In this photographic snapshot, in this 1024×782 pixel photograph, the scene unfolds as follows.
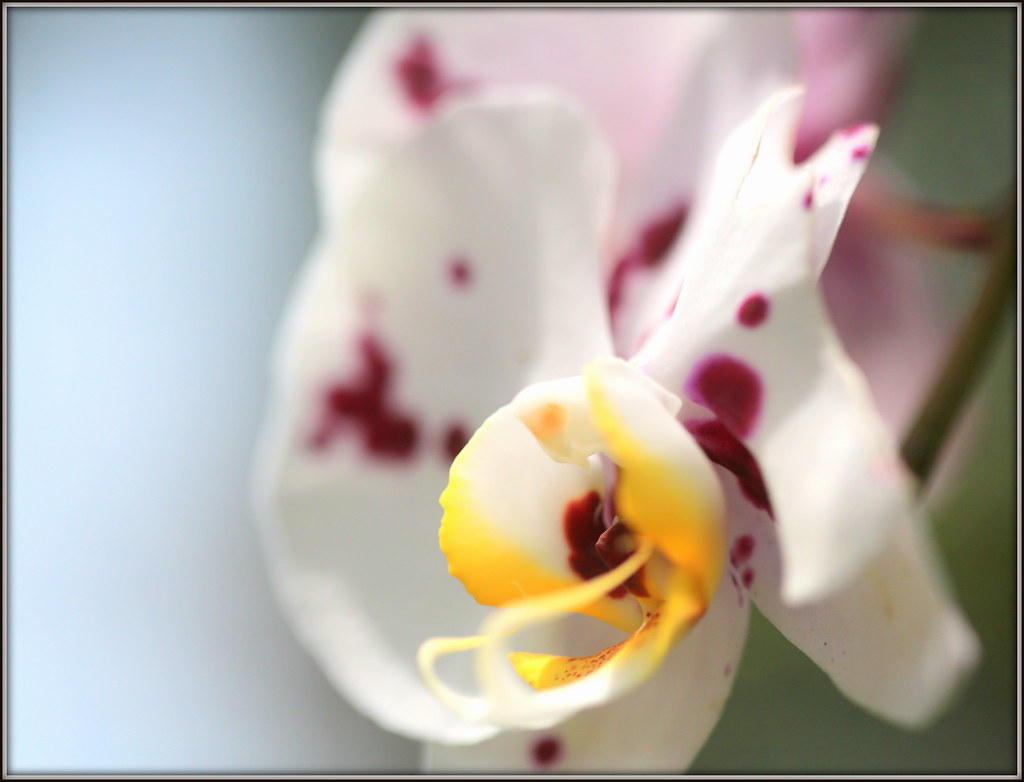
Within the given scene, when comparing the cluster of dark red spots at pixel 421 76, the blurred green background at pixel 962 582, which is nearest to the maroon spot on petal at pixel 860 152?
the cluster of dark red spots at pixel 421 76

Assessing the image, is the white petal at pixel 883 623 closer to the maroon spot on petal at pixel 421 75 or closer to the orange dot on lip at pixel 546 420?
the orange dot on lip at pixel 546 420

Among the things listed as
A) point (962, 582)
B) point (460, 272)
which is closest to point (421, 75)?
point (460, 272)

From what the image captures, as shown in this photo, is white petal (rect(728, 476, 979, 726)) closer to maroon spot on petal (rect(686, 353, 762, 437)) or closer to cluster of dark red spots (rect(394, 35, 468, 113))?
maroon spot on petal (rect(686, 353, 762, 437))

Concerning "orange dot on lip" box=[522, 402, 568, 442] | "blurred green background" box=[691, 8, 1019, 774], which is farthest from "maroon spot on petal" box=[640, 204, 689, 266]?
"blurred green background" box=[691, 8, 1019, 774]

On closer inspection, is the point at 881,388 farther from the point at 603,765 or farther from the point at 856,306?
the point at 603,765

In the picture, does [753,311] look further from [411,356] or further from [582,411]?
[411,356]

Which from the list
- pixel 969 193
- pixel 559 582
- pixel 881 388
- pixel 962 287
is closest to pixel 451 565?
pixel 559 582
